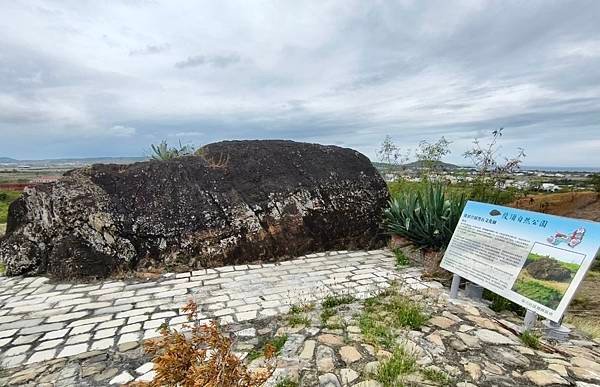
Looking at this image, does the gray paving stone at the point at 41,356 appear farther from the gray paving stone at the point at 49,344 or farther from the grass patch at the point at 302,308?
the grass patch at the point at 302,308

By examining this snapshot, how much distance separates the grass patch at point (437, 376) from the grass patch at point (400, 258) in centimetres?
308

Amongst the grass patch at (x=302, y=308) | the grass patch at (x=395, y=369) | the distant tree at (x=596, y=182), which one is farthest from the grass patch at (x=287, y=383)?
the distant tree at (x=596, y=182)

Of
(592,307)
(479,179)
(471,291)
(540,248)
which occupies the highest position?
(479,179)

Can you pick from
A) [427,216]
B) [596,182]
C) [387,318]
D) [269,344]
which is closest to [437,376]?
[387,318]

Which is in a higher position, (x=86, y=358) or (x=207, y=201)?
(x=207, y=201)

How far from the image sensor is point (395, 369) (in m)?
2.58

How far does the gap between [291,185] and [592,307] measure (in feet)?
15.4

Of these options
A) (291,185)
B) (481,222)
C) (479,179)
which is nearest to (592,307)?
(481,222)

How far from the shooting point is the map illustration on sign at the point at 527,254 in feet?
9.68

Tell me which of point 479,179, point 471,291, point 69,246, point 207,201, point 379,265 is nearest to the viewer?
point 471,291

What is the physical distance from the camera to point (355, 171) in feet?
24.4

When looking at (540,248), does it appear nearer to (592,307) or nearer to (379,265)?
(592,307)

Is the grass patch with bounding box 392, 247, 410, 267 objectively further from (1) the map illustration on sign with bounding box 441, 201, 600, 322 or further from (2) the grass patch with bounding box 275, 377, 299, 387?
(2) the grass patch with bounding box 275, 377, 299, 387

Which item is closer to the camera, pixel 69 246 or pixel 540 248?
pixel 540 248
